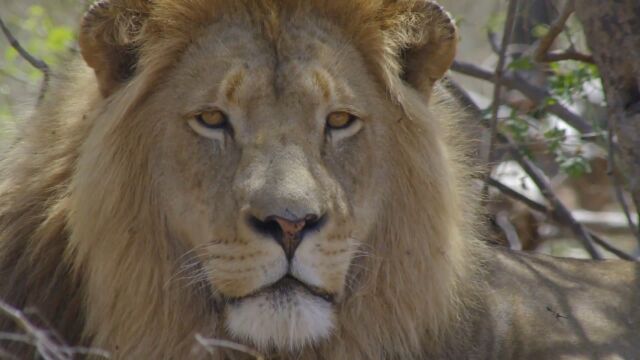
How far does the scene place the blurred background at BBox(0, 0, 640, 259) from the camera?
5.33 meters

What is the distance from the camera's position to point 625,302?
15.5ft

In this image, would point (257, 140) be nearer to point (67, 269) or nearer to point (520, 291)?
point (67, 269)

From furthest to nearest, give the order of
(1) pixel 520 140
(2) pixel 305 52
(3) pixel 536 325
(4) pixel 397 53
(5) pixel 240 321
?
(1) pixel 520 140 → (3) pixel 536 325 → (4) pixel 397 53 → (2) pixel 305 52 → (5) pixel 240 321

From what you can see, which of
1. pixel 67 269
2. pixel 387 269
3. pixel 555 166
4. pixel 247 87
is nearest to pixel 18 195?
pixel 67 269

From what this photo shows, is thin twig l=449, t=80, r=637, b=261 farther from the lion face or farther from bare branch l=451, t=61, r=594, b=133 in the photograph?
the lion face

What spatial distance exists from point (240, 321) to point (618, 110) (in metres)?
1.67

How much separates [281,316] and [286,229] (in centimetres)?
27

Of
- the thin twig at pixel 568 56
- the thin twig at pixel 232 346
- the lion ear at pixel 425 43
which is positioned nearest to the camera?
the thin twig at pixel 232 346

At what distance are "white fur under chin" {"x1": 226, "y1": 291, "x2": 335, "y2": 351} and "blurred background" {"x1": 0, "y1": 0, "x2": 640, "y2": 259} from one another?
146cm

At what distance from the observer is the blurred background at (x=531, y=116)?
533 centimetres

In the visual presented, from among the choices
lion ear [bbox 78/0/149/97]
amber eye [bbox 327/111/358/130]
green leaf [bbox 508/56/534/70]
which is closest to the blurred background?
green leaf [bbox 508/56/534/70]

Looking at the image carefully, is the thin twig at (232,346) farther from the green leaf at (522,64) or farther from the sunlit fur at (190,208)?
the green leaf at (522,64)

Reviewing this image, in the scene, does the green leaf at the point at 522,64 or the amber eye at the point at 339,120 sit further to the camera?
the green leaf at the point at 522,64

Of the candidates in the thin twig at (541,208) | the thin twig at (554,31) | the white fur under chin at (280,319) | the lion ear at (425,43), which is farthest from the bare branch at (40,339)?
the thin twig at (541,208)
